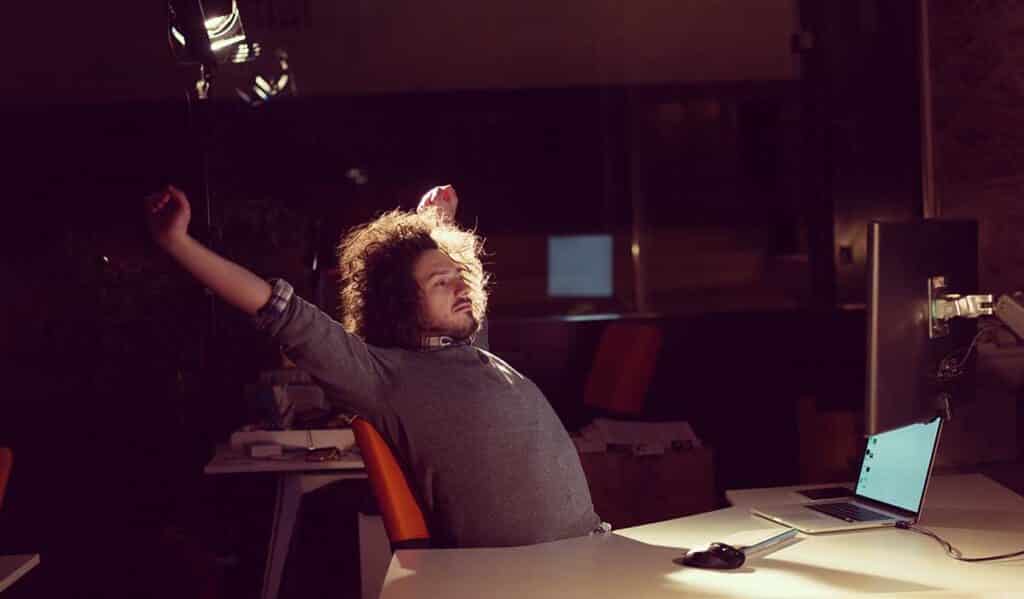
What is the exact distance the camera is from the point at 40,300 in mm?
5703

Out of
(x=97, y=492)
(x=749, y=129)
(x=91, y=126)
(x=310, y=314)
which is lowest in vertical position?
(x=97, y=492)

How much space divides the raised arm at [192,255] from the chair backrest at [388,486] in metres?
0.38

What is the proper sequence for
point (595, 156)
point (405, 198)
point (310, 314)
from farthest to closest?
1. point (595, 156)
2. point (405, 198)
3. point (310, 314)

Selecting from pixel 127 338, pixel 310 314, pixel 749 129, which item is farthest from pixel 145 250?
pixel 749 129

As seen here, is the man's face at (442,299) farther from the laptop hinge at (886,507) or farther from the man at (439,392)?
the laptop hinge at (886,507)

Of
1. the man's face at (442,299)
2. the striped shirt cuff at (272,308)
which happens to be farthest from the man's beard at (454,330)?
the striped shirt cuff at (272,308)

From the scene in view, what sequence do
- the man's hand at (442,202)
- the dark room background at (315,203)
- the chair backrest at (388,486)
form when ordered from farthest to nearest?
the dark room background at (315,203) < the man's hand at (442,202) < the chair backrest at (388,486)

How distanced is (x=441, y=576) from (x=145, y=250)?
4077 mm

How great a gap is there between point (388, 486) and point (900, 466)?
111 cm

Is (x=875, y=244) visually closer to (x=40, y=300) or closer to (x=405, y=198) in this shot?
(x=40, y=300)

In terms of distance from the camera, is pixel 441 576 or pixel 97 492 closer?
pixel 441 576

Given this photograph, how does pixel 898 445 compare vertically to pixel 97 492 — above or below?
above

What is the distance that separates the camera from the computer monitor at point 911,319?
6.42 ft

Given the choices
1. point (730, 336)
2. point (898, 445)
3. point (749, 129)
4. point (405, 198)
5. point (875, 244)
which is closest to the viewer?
point (875, 244)
